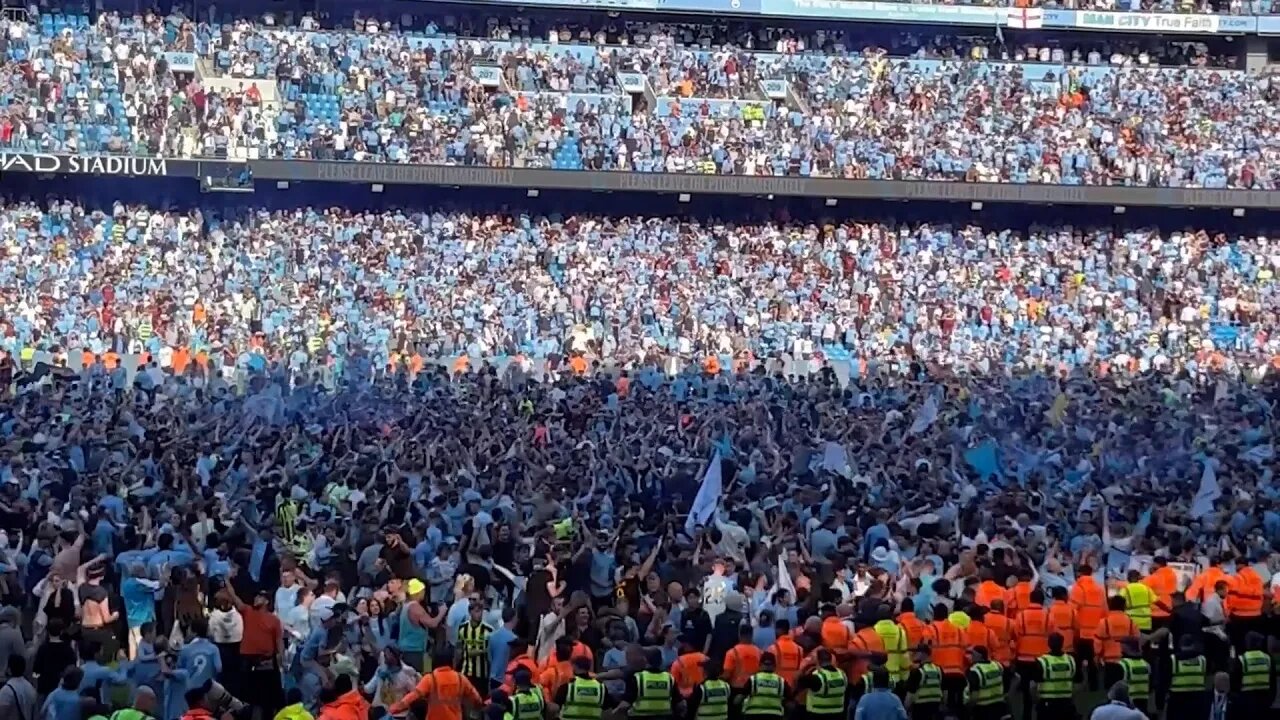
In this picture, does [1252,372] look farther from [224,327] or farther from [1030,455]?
[224,327]

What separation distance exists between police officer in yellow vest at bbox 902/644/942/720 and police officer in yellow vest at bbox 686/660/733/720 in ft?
4.44

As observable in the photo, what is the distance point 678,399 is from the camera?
909 inches

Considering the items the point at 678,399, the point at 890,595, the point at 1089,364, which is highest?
the point at 890,595

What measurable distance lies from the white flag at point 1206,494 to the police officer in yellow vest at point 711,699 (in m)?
6.36

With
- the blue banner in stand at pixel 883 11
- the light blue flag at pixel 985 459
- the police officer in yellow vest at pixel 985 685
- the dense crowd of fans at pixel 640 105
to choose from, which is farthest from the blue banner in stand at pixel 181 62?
the police officer in yellow vest at pixel 985 685

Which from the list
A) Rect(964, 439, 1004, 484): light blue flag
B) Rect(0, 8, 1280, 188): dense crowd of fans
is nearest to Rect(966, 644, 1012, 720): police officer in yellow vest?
Rect(964, 439, 1004, 484): light blue flag

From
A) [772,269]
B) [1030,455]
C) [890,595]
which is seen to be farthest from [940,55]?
[890,595]

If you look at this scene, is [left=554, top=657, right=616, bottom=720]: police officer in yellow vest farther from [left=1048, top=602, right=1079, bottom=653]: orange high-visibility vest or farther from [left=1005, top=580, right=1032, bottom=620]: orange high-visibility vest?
[left=1048, top=602, right=1079, bottom=653]: orange high-visibility vest

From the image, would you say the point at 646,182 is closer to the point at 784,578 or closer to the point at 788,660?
the point at 784,578

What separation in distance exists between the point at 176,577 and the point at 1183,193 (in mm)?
31687

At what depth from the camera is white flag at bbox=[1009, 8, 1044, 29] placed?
44406 mm

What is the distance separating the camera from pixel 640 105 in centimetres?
4138

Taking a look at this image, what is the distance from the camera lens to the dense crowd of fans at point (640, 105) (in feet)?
121

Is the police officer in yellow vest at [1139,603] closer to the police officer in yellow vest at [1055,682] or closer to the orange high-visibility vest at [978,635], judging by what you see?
the police officer in yellow vest at [1055,682]
